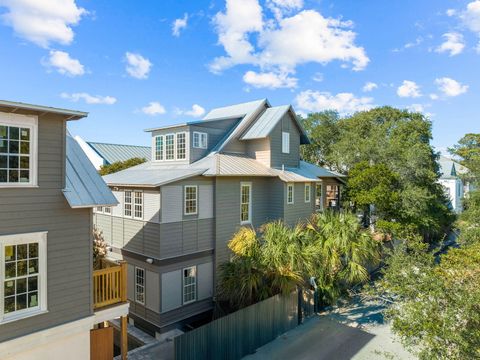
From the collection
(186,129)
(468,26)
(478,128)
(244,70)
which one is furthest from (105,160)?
(478,128)

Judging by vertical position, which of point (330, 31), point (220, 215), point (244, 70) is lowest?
point (220, 215)

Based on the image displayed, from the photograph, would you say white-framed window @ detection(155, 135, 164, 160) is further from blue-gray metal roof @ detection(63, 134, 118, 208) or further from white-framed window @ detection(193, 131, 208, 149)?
blue-gray metal roof @ detection(63, 134, 118, 208)

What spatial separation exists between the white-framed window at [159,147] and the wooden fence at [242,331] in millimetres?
10948

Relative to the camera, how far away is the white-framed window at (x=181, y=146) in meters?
18.0

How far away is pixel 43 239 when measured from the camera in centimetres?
789

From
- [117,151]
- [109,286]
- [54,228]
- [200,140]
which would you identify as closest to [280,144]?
[200,140]

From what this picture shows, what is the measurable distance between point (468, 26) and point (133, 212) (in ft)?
66.7

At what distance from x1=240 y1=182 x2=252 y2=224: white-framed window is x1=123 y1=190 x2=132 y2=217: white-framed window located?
230 inches

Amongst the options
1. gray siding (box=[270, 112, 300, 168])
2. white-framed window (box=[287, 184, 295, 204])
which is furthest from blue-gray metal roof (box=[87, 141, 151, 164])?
white-framed window (box=[287, 184, 295, 204])

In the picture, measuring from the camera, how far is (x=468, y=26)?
1695 cm

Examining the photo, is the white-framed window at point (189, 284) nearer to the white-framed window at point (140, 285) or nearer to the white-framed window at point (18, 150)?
the white-framed window at point (140, 285)

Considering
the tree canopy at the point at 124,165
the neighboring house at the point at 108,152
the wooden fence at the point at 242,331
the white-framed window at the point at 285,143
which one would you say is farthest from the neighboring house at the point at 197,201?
the neighboring house at the point at 108,152

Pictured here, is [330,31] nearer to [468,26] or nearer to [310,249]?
[468,26]

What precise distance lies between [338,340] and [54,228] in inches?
467
